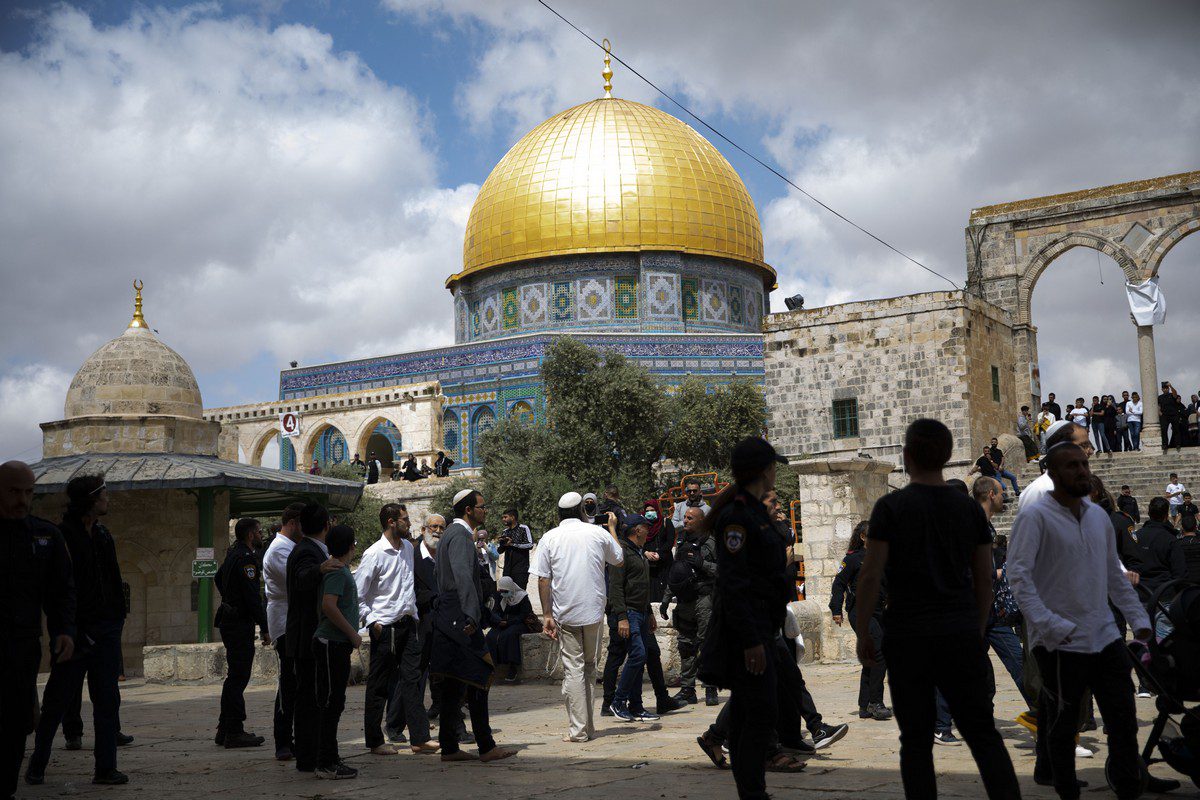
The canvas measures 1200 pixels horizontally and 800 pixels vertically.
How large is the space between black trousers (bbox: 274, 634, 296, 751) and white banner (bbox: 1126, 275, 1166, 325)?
2257 cm

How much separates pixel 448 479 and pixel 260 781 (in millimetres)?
25529

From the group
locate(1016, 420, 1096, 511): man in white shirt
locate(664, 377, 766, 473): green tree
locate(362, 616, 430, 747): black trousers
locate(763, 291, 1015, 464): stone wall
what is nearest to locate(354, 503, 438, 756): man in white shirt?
locate(362, 616, 430, 747): black trousers

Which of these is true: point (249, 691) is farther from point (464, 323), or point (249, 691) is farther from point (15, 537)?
point (464, 323)

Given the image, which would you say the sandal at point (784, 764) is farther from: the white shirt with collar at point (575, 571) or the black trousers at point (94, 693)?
the black trousers at point (94, 693)

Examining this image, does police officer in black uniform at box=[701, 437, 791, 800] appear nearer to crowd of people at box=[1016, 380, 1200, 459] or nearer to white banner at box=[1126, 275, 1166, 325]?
crowd of people at box=[1016, 380, 1200, 459]

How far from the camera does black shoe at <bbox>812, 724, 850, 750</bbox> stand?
5899 millimetres

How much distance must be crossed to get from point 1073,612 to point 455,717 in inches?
124

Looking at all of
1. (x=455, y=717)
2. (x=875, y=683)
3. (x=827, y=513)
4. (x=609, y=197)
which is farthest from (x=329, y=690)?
(x=609, y=197)

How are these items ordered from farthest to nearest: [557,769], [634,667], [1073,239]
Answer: [1073,239]
[634,667]
[557,769]

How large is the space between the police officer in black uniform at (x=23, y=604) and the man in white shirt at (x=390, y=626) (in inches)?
71.3

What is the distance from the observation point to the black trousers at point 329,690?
589cm

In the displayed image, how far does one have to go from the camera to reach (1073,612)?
4.45 m

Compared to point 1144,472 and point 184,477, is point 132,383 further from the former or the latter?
point 1144,472

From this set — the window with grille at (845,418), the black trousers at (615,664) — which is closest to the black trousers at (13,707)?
the black trousers at (615,664)
